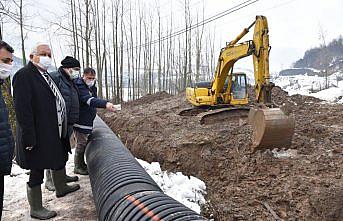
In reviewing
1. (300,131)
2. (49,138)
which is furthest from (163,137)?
(49,138)

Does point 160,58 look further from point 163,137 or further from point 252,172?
point 252,172

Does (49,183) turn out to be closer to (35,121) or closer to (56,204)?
(56,204)

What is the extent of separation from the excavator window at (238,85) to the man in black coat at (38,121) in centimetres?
835

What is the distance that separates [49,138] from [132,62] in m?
23.2

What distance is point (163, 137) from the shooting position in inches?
291

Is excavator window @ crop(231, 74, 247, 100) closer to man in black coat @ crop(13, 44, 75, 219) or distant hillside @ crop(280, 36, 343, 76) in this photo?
man in black coat @ crop(13, 44, 75, 219)

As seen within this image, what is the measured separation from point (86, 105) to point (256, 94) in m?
4.22

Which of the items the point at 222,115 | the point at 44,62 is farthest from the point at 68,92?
the point at 222,115

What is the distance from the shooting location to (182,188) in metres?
4.57

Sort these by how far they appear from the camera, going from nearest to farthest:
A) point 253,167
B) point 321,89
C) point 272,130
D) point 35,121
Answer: point 35,121
point 253,167
point 272,130
point 321,89

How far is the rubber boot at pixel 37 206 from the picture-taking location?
338cm

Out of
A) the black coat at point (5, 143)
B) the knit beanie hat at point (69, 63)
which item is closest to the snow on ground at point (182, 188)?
the knit beanie hat at point (69, 63)

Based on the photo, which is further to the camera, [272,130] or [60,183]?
[272,130]

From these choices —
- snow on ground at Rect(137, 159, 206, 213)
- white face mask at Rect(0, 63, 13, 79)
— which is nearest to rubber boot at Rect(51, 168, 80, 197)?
snow on ground at Rect(137, 159, 206, 213)
